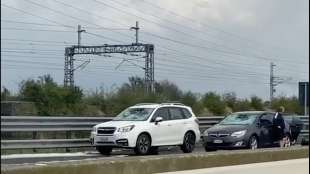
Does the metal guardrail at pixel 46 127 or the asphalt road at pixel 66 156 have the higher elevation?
the metal guardrail at pixel 46 127

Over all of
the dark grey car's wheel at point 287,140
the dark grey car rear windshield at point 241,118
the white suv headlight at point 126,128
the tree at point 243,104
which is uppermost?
the tree at point 243,104

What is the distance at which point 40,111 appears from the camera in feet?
82.7

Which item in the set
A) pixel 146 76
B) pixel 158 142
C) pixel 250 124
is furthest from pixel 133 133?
pixel 146 76

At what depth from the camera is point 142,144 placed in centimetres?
1925

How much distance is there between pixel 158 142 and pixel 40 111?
22.8 feet

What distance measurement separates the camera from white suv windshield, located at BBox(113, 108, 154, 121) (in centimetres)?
1984

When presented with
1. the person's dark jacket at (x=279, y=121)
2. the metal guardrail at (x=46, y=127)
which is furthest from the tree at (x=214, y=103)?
the metal guardrail at (x=46, y=127)

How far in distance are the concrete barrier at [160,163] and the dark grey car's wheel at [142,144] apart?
303 inches

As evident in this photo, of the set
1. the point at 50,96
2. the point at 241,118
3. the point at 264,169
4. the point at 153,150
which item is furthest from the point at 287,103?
the point at 264,169

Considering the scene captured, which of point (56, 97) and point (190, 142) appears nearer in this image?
point (190, 142)

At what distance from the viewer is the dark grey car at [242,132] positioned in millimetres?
20578

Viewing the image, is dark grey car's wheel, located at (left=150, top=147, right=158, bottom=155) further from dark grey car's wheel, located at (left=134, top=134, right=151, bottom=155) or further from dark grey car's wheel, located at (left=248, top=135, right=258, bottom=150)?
dark grey car's wheel, located at (left=248, top=135, right=258, bottom=150)

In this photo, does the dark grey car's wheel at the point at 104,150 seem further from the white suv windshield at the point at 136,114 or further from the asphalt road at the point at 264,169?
the asphalt road at the point at 264,169

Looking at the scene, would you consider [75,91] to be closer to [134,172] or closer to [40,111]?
[40,111]
